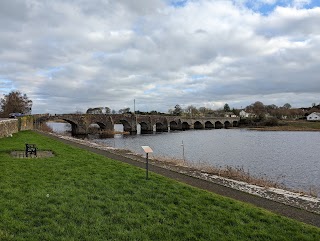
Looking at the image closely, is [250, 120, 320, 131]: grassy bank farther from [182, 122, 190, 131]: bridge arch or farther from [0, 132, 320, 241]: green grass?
[0, 132, 320, 241]: green grass

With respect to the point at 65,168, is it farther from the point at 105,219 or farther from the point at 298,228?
the point at 298,228

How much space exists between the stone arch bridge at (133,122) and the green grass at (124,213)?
49.5 m

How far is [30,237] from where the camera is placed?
231 inches

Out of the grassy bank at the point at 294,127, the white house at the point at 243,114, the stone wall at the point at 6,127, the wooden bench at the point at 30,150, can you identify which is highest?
the white house at the point at 243,114

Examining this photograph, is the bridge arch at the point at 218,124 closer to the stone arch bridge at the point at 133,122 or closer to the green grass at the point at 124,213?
the stone arch bridge at the point at 133,122

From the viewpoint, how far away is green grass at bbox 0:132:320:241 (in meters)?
6.28

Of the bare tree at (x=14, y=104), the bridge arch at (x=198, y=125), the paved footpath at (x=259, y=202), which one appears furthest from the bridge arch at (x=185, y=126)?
the paved footpath at (x=259, y=202)

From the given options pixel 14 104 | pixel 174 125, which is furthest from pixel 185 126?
pixel 14 104

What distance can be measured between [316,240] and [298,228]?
0.61 metres

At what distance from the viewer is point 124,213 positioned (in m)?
7.39

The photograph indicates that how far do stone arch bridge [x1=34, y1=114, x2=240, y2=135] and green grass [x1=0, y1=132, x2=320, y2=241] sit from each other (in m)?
49.5

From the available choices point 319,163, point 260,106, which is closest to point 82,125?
point 319,163

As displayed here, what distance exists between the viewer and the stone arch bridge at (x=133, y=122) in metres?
71.0

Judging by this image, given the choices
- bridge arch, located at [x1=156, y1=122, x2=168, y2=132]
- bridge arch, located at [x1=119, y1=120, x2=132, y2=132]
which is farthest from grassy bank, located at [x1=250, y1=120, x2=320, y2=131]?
bridge arch, located at [x1=119, y1=120, x2=132, y2=132]
